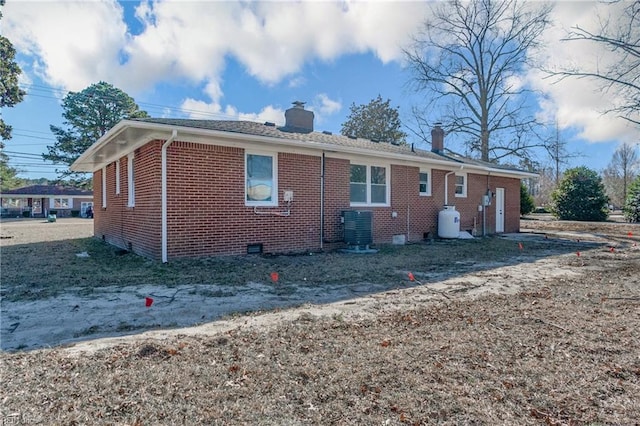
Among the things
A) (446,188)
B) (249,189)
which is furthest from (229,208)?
(446,188)

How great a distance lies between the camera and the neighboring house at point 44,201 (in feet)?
141

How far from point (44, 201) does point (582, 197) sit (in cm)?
5456

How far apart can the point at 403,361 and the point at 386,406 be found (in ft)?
2.39

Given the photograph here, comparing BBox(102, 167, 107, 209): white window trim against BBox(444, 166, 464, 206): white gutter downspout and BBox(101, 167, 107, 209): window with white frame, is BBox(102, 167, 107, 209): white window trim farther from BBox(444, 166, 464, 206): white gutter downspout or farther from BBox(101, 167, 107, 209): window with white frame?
BBox(444, 166, 464, 206): white gutter downspout

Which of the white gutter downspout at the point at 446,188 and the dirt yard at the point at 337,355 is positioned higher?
the white gutter downspout at the point at 446,188

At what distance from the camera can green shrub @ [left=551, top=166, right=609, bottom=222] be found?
22.6m

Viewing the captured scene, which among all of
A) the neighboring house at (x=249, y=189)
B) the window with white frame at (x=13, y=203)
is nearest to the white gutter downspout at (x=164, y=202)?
the neighboring house at (x=249, y=189)

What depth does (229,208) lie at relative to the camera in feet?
28.1

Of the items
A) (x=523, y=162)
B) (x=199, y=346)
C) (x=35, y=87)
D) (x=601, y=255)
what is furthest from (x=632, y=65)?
(x=35, y=87)

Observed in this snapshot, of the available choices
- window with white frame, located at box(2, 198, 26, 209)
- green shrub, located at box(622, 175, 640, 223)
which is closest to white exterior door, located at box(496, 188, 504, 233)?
green shrub, located at box(622, 175, 640, 223)

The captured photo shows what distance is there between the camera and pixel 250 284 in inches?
237

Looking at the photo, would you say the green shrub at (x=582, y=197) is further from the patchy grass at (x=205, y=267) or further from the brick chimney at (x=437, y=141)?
the patchy grass at (x=205, y=267)

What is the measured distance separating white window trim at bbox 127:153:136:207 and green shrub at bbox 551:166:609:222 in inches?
983

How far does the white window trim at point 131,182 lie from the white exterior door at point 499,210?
14.6 meters
